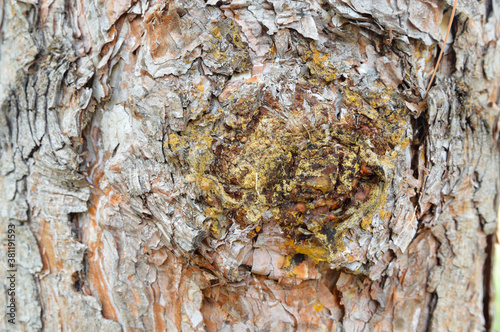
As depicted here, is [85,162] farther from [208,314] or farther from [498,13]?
[498,13]

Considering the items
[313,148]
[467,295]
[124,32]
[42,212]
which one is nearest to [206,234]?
[313,148]

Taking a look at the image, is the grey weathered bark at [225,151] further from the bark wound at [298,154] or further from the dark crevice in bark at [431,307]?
the dark crevice in bark at [431,307]

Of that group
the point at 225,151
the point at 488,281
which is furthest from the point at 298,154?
the point at 488,281

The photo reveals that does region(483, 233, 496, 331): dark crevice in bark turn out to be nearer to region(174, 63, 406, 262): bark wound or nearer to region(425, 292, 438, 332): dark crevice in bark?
region(425, 292, 438, 332): dark crevice in bark

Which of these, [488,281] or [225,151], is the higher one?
[225,151]

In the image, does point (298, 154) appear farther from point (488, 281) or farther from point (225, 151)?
point (488, 281)

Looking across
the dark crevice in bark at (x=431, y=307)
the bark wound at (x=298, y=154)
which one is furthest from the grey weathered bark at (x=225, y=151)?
the dark crevice in bark at (x=431, y=307)

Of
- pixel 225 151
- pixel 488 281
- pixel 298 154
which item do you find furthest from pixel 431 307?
pixel 225 151

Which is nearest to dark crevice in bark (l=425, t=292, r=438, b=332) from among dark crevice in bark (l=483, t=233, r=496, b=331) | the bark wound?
dark crevice in bark (l=483, t=233, r=496, b=331)

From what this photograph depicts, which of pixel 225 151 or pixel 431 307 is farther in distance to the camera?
pixel 431 307
